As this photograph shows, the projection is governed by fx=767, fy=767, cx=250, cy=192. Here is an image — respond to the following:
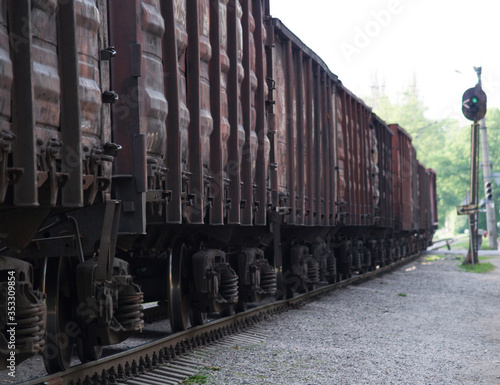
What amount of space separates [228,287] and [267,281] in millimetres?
1823

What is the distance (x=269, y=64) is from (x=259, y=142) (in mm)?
1426

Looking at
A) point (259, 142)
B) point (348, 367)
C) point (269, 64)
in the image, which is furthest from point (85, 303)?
point (269, 64)

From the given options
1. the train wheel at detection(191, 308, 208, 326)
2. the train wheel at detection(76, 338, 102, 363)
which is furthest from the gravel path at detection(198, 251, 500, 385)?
the train wheel at detection(76, 338, 102, 363)

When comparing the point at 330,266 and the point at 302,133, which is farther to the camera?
the point at 330,266

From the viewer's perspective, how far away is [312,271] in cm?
1369

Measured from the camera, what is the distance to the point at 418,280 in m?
19.2

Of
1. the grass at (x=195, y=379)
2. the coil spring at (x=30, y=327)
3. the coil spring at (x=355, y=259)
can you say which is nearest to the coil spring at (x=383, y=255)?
the coil spring at (x=355, y=259)

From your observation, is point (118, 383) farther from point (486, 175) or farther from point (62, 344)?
point (486, 175)

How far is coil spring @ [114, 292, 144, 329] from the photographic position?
19.8 feet

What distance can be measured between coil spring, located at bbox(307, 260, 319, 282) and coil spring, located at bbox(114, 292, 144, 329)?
7.75 meters

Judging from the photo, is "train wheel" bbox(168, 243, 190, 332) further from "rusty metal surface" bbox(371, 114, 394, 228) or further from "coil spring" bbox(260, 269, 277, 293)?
"rusty metal surface" bbox(371, 114, 394, 228)

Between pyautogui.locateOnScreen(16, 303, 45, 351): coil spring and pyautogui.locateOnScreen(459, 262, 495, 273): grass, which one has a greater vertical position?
pyautogui.locateOnScreen(16, 303, 45, 351): coil spring

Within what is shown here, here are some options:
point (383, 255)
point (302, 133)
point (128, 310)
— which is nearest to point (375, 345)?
point (128, 310)

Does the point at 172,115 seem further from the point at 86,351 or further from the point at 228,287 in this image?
the point at 228,287
